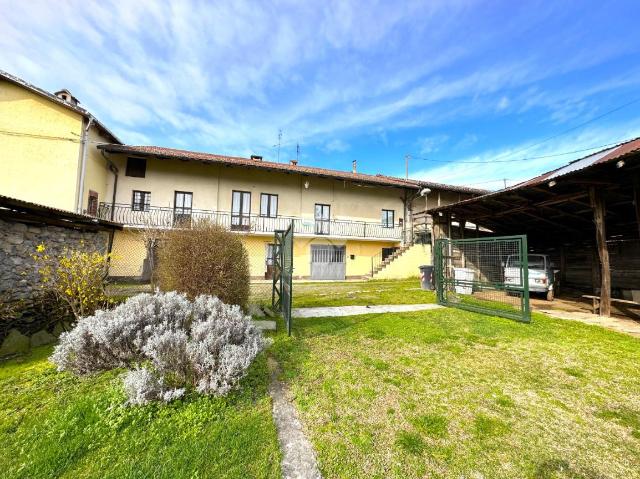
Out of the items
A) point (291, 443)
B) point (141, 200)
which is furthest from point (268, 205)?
point (291, 443)

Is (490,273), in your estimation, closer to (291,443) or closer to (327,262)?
(291,443)

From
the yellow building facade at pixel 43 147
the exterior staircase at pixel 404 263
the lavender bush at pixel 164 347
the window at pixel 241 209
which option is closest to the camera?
the lavender bush at pixel 164 347

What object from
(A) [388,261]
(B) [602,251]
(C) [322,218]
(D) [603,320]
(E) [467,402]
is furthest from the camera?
(C) [322,218]

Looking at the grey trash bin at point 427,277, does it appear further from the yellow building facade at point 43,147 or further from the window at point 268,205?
the yellow building facade at point 43,147

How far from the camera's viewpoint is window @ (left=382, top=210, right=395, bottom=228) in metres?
18.2

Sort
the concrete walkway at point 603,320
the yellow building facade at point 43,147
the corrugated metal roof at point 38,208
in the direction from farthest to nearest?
the yellow building facade at point 43,147, the concrete walkway at point 603,320, the corrugated metal roof at point 38,208

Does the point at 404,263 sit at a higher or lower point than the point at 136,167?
lower

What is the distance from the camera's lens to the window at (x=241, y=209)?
1548 centimetres

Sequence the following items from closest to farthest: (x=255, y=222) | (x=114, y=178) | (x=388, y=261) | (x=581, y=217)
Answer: (x=581, y=217), (x=114, y=178), (x=255, y=222), (x=388, y=261)

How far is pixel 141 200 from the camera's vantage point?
1426cm

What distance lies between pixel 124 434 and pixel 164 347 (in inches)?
30.8

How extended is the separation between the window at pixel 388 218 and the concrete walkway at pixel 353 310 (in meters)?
10.9

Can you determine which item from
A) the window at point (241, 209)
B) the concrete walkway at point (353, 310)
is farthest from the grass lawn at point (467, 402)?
the window at point (241, 209)

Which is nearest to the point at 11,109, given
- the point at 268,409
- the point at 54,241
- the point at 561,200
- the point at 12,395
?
the point at 54,241
